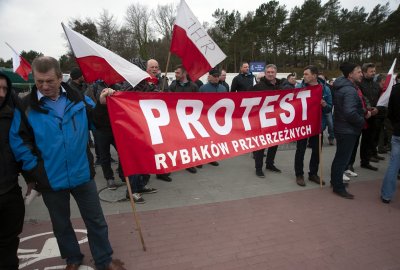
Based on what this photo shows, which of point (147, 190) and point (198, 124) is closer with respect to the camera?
point (198, 124)

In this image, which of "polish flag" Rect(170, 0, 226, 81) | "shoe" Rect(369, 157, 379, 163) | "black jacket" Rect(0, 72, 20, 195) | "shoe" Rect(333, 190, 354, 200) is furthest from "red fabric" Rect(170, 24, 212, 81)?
"shoe" Rect(369, 157, 379, 163)

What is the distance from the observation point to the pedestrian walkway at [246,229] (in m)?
3.11

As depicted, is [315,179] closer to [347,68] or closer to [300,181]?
[300,181]

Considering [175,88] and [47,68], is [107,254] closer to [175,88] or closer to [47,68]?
[47,68]

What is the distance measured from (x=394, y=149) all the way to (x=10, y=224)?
498 cm

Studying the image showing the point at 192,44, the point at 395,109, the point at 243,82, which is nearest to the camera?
the point at 192,44

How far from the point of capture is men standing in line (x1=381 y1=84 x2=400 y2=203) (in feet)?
14.3

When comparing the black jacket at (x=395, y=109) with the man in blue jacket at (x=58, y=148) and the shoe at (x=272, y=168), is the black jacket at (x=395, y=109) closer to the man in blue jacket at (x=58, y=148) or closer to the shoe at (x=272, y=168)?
the shoe at (x=272, y=168)

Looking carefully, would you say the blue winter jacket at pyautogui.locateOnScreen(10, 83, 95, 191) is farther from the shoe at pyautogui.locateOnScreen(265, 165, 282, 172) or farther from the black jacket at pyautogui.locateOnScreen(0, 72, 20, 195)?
the shoe at pyautogui.locateOnScreen(265, 165, 282, 172)

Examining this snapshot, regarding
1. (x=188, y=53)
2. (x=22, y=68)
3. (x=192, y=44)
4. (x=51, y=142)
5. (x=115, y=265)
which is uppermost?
(x=22, y=68)

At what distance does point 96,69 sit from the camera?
3076 mm

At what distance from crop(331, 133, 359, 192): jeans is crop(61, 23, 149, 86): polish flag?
333cm

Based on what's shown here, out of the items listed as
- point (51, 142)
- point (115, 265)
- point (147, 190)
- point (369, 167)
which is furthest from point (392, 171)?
point (51, 142)

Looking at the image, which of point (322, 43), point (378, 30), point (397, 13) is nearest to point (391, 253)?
point (397, 13)
